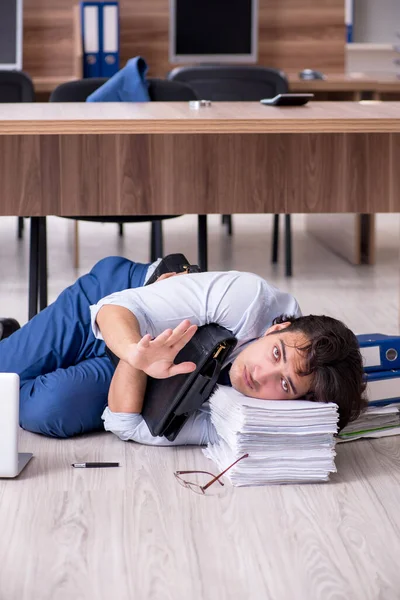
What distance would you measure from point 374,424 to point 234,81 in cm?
187

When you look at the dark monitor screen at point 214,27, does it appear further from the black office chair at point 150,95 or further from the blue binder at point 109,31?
the black office chair at point 150,95

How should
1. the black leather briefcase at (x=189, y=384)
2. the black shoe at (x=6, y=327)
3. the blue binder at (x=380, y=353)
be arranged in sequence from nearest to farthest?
1. the black leather briefcase at (x=189, y=384)
2. the blue binder at (x=380, y=353)
3. the black shoe at (x=6, y=327)

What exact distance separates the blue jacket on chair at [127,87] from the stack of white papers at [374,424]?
1.48 metres

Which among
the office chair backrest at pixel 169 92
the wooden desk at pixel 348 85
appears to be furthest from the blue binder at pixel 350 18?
the office chair backrest at pixel 169 92

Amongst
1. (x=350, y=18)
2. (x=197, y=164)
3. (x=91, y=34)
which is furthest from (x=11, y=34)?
(x=197, y=164)

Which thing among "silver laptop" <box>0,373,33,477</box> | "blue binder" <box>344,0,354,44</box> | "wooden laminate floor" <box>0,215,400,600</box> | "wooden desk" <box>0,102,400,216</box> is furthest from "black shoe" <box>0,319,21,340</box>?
"blue binder" <box>344,0,354,44</box>

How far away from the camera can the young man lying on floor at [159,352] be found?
1.74m

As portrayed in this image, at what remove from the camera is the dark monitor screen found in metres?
4.49

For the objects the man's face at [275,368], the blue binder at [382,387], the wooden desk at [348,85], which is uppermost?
the wooden desk at [348,85]

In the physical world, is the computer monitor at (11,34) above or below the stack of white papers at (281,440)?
above

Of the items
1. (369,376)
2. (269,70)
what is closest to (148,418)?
(369,376)

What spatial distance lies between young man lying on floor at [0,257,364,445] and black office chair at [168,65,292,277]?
5.16 ft

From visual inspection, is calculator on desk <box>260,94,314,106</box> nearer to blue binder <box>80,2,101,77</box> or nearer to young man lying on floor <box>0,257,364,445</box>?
young man lying on floor <box>0,257,364,445</box>

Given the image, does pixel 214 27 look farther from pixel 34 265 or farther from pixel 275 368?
pixel 275 368
